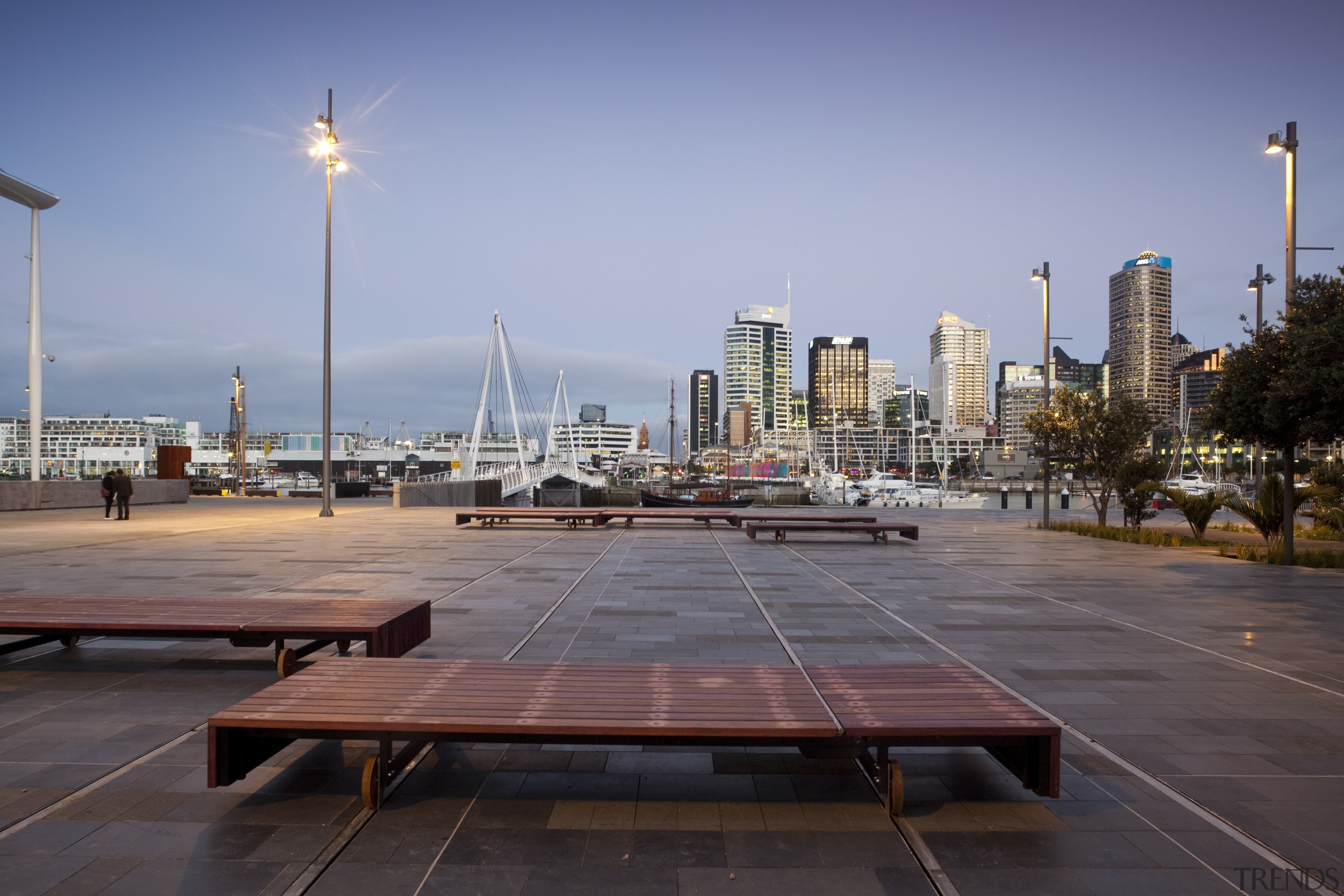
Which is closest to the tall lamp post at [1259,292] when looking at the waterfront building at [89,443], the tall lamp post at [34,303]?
the tall lamp post at [34,303]

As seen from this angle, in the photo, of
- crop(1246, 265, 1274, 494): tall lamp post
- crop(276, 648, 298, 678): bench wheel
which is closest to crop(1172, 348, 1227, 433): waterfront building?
crop(1246, 265, 1274, 494): tall lamp post

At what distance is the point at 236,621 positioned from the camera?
5.57 m

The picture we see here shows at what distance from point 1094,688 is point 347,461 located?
388ft

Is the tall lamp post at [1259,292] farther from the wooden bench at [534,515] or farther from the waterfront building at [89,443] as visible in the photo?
the waterfront building at [89,443]

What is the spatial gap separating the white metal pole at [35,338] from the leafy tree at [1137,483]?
33436 mm

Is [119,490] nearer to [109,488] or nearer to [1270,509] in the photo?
[109,488]

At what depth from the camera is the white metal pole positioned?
24359 millimetres

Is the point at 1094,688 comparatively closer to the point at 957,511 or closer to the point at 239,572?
the point at 239,572

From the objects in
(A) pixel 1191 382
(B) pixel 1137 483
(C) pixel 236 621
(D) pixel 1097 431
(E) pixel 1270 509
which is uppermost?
(A) pixel 1191 382

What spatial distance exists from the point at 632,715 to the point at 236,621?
3875 mm

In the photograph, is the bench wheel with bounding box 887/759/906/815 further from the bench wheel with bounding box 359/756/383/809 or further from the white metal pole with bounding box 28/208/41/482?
the white metal pole with bounding box 28/208/41/482

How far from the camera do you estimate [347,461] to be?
363 feet

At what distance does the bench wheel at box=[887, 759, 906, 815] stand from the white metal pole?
30806mm

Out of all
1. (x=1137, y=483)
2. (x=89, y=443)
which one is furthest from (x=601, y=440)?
(x=1137, y=483)
